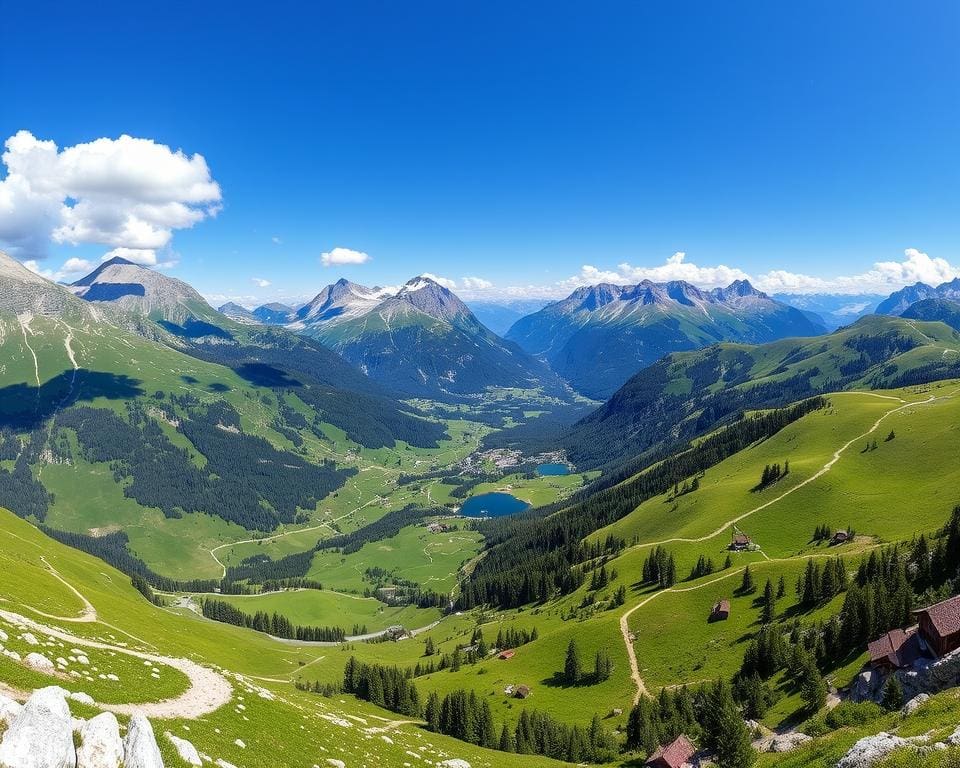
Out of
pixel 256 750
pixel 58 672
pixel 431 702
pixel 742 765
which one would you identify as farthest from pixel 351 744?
pixel 431 702

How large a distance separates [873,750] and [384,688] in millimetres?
88324

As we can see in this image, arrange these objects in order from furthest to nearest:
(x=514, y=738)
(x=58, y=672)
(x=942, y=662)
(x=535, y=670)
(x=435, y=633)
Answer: (x=435, y=633) → (x=535, y=670) → (x=514, y=738) → (x=942, y=662) → (x=58, y=672)

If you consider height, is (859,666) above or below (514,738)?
above

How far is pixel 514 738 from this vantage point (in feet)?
265

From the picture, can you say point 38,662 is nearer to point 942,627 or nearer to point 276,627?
point 942,627

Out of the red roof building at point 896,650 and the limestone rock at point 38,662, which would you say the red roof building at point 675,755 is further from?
the limestone rock at point 38,662

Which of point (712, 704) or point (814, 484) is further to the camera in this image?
point (814, 484)

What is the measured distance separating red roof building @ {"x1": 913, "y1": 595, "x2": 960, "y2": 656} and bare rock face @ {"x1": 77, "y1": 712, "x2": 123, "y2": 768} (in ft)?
214

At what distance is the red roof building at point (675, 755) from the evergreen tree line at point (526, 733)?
14.7 metres

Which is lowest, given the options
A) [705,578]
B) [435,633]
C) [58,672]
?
[435,633]

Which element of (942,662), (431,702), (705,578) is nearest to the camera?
(942,662)

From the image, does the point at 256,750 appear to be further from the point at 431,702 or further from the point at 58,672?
the point at 431,702

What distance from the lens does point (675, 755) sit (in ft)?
193

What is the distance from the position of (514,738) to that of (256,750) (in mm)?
59126
